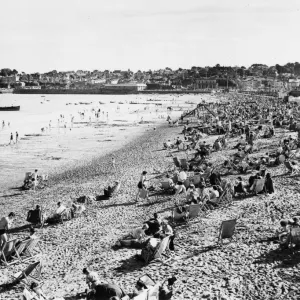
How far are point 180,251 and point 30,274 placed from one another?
2.82m

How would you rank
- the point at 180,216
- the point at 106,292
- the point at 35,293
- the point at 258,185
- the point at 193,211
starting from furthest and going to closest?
the point at 258,185 < the point at 193,211 < the point at 180,216 < the point at 35,293 < the point at 106,292

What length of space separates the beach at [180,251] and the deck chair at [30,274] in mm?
164

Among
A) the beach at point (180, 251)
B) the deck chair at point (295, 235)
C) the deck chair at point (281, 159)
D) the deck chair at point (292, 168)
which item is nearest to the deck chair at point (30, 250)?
the beach at point (180, 251)

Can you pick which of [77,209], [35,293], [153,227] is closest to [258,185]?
[153,227]

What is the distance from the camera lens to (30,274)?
7.93 meters

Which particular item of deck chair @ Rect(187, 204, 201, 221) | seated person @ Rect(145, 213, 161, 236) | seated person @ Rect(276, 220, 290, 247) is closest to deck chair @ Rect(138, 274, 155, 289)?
seated person @ Rect(145, 213, 161, 236)

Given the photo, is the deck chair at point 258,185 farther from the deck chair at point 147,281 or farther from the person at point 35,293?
the person at point 35,293

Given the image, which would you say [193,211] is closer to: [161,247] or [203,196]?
[203,196]

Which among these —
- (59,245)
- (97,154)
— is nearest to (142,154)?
(97,154)

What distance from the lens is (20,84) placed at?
192 metres

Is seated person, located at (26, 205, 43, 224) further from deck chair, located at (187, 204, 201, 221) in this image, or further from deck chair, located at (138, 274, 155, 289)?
deck chair, located at (138, 274, 155, 289)

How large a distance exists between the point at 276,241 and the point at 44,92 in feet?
536

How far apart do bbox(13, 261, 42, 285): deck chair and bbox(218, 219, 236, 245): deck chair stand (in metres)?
3.49

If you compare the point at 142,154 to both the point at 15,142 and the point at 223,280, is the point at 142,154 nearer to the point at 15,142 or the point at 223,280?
the point at 15,142
